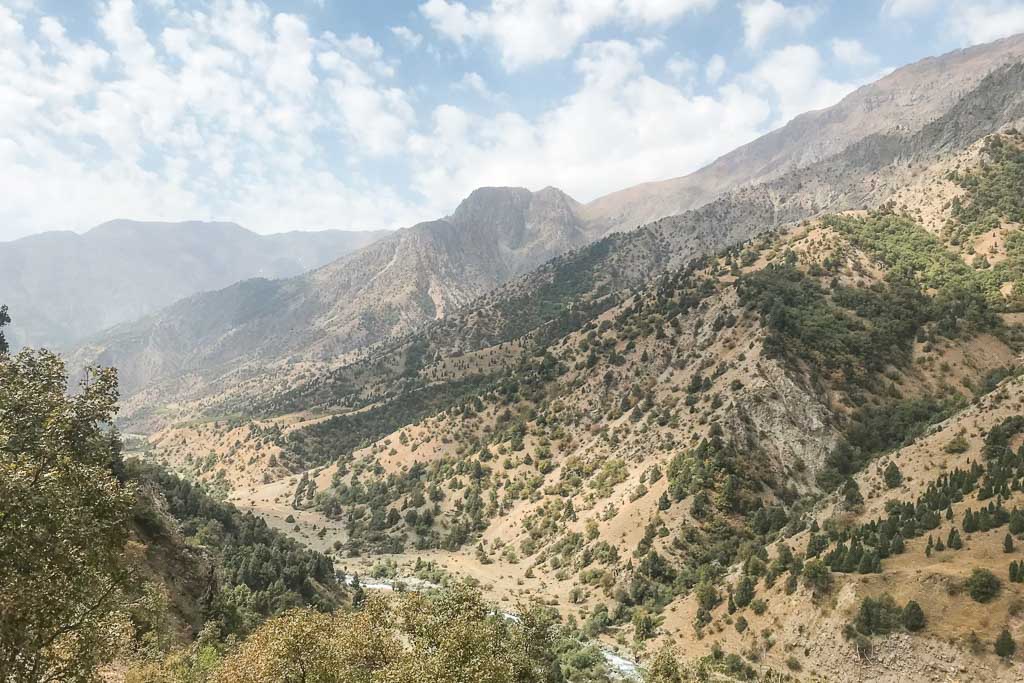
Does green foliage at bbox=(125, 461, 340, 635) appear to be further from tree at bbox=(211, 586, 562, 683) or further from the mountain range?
tree at bbox=(211, 586, 562, 683)

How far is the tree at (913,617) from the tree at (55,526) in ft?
149

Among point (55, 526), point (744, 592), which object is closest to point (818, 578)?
point (744, 592)

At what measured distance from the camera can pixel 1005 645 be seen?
3331 cm

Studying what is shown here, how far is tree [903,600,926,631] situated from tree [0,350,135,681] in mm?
45383

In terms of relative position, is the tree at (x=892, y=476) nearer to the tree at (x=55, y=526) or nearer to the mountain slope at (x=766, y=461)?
the mountain slope at (x=766, y=461)

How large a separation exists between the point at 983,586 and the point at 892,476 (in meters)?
18.9

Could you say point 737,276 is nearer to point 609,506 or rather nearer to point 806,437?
point 806,437

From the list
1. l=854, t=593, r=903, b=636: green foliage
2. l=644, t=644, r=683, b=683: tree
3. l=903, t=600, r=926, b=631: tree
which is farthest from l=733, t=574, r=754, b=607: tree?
l=644, t=644, r=683, b=683: tree

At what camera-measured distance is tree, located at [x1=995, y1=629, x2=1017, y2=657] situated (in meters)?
33.1

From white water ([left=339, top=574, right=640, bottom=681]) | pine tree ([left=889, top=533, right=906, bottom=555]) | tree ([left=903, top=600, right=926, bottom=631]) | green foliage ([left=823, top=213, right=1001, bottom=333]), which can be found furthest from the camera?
green foliage ([left=823, top=213, right=1001, bottom=333])

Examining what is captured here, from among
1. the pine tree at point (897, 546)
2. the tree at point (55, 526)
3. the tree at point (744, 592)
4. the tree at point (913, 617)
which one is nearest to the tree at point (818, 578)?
the pine tree at point (897, 546)

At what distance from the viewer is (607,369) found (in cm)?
10994

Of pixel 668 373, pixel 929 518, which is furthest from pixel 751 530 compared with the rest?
pixel 668 373

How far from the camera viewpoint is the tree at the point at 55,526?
15406mm
